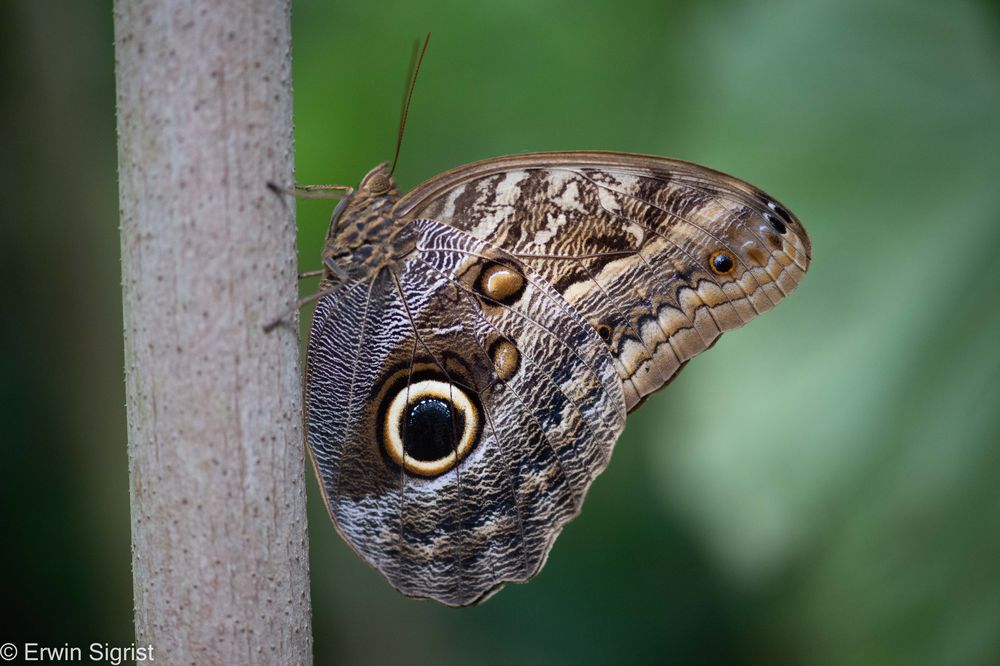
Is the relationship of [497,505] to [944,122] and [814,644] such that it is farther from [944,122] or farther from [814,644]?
[944,122]

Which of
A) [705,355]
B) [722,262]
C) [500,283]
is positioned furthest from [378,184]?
[705,355]

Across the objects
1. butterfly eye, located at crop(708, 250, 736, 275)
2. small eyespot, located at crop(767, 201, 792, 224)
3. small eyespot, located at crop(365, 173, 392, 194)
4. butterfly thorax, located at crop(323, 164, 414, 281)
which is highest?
small eyespot, located at crop(365, 173, 392, 194)

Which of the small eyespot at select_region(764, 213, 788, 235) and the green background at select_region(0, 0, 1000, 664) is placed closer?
the small eyespot at select_region(764, 213, 788, 235)

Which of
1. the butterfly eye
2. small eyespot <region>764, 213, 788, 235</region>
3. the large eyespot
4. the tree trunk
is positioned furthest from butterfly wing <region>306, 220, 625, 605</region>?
the tree trunk

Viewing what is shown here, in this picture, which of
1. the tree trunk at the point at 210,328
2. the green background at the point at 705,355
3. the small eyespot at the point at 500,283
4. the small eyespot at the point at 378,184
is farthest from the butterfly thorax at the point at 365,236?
the green background at the point at 705,355

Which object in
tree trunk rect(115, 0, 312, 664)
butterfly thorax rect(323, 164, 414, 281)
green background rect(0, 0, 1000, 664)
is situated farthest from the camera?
green background rect(0, 0, 1000, 664)

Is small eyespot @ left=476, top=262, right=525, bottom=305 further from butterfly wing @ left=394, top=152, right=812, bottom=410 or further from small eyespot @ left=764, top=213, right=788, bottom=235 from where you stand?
small eyespot @ left=764, top=213, right=788, bottom=235

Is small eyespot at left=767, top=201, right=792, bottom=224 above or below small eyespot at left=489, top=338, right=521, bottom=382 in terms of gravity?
above
